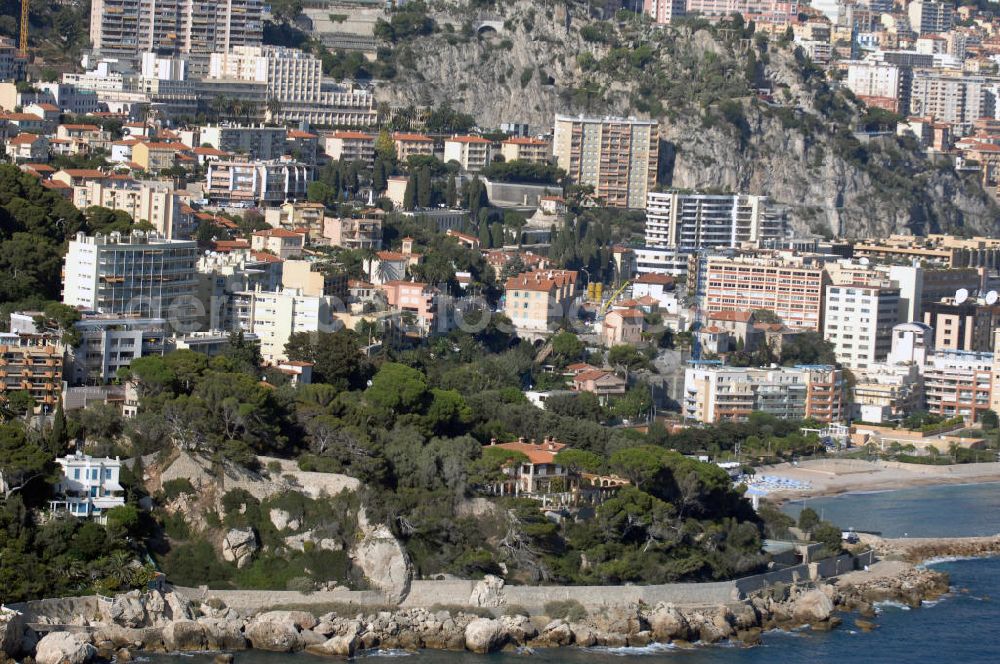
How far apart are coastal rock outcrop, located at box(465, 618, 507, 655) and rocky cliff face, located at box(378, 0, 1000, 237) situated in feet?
103

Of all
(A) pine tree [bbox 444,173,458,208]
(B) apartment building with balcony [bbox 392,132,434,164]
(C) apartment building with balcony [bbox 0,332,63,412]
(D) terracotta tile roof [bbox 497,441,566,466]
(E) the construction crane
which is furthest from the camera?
(B) apartment building with balcony [bbox 392,132,434,164]

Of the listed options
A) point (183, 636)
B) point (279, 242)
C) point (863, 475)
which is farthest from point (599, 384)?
point (183, 636)

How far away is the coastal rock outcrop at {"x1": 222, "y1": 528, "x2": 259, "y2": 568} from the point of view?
24609mm

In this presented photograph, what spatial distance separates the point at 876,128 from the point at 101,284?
35080 millimetres

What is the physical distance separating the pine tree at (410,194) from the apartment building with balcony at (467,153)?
3.84m

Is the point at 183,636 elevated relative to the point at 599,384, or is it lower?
lower

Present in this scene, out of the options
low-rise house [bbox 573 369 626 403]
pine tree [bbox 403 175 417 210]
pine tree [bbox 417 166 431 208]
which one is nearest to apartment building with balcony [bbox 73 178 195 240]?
low-rise house [bbox 573 369 626 403]

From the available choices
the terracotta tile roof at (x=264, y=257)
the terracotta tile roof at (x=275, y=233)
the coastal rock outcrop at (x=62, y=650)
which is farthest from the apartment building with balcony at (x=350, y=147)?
the coastal rock outcrop at (x=62, y=650)

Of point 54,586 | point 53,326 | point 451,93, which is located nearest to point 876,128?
point 451,93

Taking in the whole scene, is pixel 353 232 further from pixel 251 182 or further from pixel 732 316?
pixel 732 316

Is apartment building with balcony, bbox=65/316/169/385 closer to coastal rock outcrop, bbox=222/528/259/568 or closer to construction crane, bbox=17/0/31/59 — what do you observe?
coastal rock outcrop, bbox=222/528/259/568

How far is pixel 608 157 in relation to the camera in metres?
53.8

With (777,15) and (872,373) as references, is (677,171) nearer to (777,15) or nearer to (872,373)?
(872,373)

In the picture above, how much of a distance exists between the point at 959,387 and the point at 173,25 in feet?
67.6
